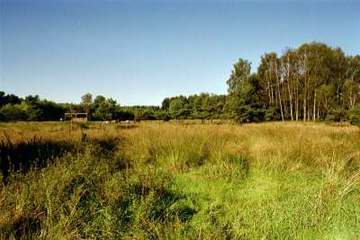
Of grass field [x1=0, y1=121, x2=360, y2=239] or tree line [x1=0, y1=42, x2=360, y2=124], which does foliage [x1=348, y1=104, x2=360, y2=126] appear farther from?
grass field [x1=0, y1=121, x2=360, y2=239]

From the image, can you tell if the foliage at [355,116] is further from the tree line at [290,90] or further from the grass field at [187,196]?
the grass field at [187,196]

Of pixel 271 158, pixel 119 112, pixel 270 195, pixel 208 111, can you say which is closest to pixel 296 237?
pixel 270 195

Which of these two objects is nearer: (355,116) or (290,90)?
(355,116)

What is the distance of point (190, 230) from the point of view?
3189 millimetres

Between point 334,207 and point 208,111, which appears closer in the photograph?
point 334,207

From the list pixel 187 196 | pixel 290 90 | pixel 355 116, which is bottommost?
pixel 187 196

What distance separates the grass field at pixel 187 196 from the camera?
120 inches

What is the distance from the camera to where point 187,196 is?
4531 millimetres

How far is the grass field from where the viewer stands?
3.04m

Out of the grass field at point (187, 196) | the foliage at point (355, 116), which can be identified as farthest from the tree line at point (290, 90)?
the grass field at point (187, 196)

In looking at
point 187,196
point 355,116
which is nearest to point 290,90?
point 355,116

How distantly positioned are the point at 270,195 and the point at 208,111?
42.5 m

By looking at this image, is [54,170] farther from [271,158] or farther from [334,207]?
[271,158]

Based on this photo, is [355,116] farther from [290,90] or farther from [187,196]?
[187,196]
